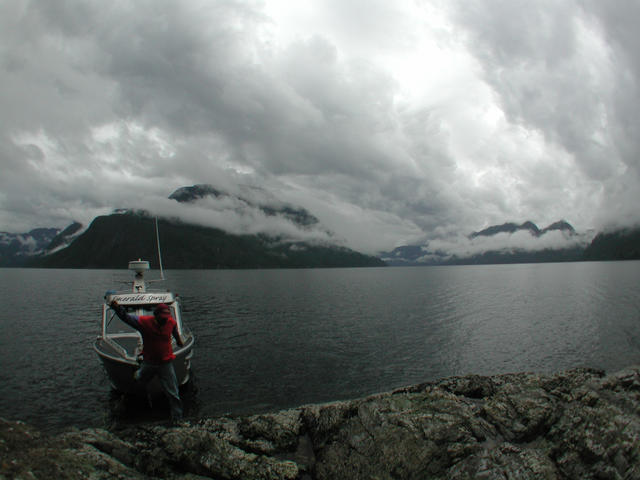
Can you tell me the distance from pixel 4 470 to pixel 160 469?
3.68m

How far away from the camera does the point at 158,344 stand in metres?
13.0

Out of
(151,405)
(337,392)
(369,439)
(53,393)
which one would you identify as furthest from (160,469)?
(53,393)

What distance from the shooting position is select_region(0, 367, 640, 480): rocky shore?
30.8 feet

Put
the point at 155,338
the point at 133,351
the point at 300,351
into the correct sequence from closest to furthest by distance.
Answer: the point at 155,338 < the point at 133,351 < the point at 300,351

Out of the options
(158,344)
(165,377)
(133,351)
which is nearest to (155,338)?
(158,344)

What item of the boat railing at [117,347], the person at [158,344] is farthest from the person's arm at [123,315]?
the boat railing at [117,347]

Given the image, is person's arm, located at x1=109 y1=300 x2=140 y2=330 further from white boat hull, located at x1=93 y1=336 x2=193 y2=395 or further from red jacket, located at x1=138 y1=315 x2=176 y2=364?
white boat hull, located at x1=93 y1=336 x2=193 y2=395

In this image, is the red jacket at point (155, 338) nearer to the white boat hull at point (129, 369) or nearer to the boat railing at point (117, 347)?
the white boat hull at point (129, 369)

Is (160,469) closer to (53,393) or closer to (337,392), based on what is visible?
(337,392)

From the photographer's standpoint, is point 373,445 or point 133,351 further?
point 133,351

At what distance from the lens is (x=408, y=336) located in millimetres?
38406

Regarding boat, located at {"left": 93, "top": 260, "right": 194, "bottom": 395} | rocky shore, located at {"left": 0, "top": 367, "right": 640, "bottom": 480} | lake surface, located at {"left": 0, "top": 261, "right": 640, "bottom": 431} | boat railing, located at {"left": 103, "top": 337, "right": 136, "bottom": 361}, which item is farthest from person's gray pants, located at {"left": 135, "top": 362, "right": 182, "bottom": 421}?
boat railing, located at {"left": 103, "top": 337, "right": 136, "bottom": 361}

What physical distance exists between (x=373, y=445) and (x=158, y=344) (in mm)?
8334

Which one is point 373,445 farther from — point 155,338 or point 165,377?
point 155,338
